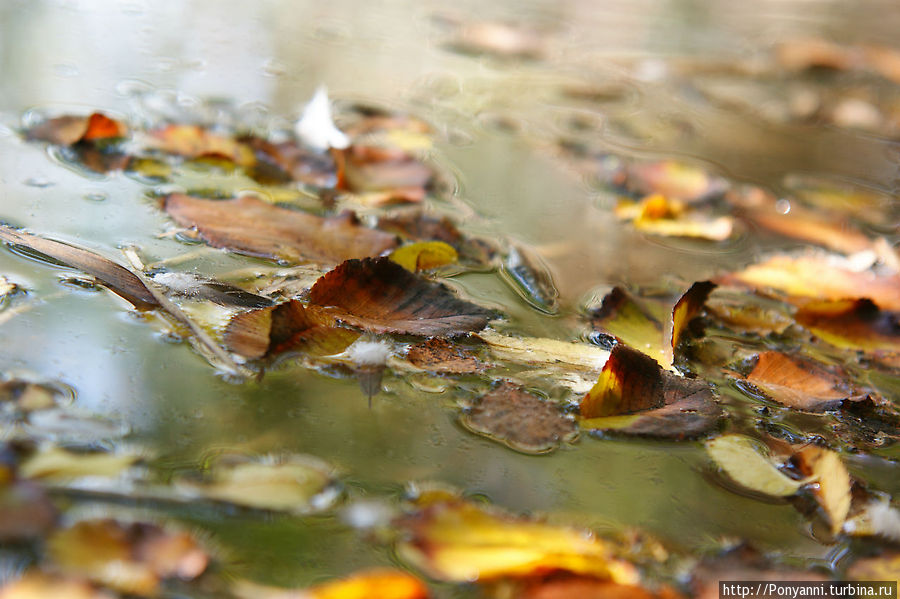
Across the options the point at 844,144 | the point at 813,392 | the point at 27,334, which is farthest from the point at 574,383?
the point at 844,144

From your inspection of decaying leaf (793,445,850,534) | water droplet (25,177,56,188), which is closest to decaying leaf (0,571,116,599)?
decaying leaf (793,445,850,534)

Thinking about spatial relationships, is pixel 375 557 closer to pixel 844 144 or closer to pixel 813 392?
pixel 813 392

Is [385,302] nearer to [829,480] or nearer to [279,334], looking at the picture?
[279,334]

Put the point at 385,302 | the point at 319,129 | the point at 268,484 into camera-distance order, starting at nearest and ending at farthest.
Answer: the point at 268,484 < the point at 385,302 < the point at 319,129

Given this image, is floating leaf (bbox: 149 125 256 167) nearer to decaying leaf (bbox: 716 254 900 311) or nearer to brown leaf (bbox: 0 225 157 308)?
brown leaf (bbox: 0 225 157 308)

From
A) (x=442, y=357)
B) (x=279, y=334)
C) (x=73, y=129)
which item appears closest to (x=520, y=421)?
(x=442, y=357)

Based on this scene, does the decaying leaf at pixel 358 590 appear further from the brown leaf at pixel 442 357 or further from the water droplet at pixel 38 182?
the water droplet at pixel 38 182

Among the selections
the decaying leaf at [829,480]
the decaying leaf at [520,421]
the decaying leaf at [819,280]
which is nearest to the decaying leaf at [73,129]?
the decaying leaf at [520,421]
